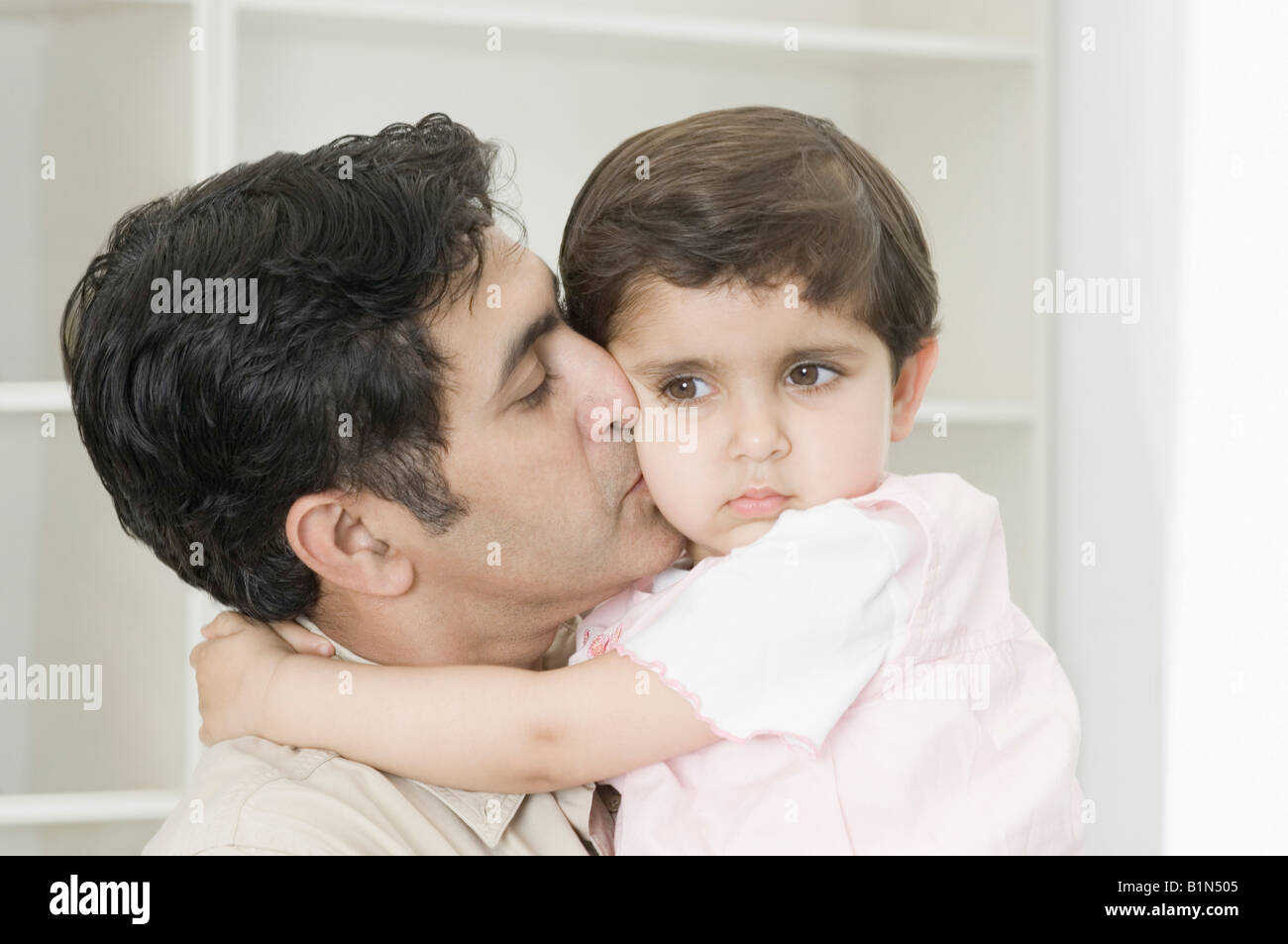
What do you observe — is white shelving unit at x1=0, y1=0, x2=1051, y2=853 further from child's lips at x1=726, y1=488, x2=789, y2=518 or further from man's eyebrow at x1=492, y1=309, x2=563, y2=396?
child's lips at x1=726, y1=488, x2=789, y2=518

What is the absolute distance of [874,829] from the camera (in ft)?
3.42

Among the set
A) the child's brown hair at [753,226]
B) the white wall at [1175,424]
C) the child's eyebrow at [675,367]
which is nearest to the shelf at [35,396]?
the child's brown hair at [753,226]

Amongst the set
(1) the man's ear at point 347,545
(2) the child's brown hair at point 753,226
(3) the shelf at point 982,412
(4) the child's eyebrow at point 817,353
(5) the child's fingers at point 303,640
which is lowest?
(5) the child's fingers at point 303,640

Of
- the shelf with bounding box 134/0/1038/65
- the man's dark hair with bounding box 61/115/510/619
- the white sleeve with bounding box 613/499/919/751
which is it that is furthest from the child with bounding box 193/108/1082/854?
the shelf with bounding box 134/0/1038/65

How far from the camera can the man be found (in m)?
1.05

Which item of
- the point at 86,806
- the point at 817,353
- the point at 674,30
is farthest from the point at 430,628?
the point at 674,30

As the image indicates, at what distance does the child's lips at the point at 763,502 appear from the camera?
111 centimetres

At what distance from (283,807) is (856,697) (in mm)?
467

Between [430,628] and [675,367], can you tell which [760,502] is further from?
[430,628]

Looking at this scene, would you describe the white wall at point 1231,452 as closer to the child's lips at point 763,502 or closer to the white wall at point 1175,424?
the white wall at point 1175,424

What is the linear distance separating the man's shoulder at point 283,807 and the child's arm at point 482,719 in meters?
0.02

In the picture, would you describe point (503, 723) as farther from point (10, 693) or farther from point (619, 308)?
point (10, 693)
